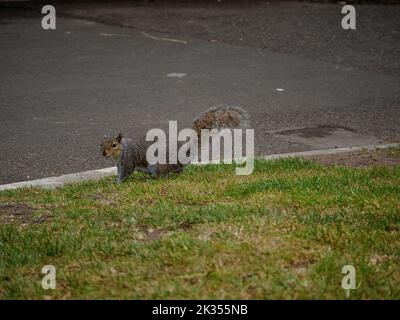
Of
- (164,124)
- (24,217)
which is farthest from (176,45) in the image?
(24,217)

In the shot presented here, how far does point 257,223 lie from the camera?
4.96 m

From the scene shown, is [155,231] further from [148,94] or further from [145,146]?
[148,94]

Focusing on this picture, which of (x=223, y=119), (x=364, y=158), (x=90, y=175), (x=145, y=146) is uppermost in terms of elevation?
(x=223, y=119)

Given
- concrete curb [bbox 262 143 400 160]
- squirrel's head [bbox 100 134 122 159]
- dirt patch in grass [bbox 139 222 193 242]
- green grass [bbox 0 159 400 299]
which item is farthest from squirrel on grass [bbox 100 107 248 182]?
dirt patch in grass [bbox 139 222 193 242]

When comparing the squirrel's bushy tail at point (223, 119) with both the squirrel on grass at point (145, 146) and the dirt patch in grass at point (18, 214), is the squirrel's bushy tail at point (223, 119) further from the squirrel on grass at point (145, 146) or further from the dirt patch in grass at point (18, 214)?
the dirt patch in grass at point (18, 214)

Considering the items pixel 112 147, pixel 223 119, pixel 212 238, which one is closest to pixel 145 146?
pixel 112 147

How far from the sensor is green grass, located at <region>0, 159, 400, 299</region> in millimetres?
4016

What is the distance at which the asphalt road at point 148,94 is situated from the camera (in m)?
8.16

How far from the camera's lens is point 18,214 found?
18.6ft

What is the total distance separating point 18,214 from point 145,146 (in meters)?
1.56

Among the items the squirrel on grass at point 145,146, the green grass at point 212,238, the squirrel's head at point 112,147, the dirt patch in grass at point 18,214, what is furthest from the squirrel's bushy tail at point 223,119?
the dirt patch in grass at point 18,214

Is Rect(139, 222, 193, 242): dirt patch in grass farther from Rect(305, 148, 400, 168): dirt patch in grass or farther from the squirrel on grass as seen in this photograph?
Rect(305, 148, 400, 168): dirt patch in grass

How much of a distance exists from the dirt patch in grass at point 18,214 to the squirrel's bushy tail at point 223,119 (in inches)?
77.4
